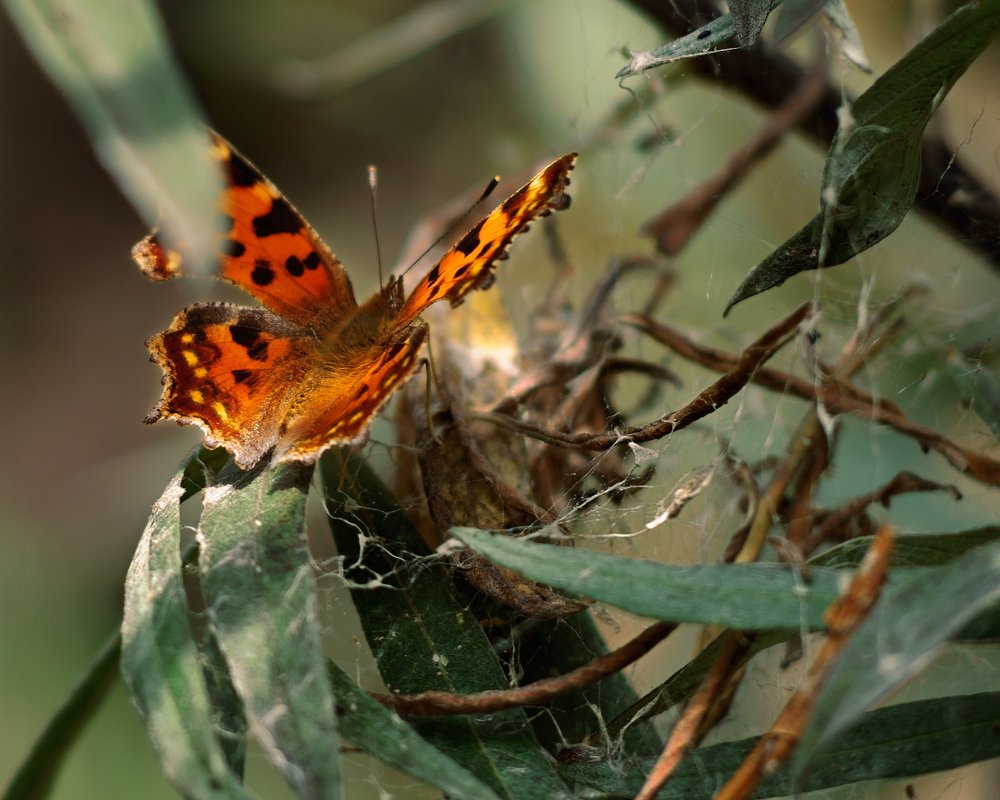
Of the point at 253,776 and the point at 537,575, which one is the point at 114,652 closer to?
the point at 537,575

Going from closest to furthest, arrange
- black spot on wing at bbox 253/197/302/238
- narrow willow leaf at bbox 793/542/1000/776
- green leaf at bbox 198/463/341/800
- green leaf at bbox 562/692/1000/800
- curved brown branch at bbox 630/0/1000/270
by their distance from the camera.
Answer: narrow willow leaf at bbox 793/542/1000/776
green leaf at bbox 198/463/341/800
green leaf at bbox 562/692/1000/800
curved brown branch at bbox 630/0/1000/270
black spot on wing at bbox 253/197/302/238

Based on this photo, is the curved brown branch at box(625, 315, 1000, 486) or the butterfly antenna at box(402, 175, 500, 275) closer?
the curved brown branch at box(625, 315, 1000, 486)

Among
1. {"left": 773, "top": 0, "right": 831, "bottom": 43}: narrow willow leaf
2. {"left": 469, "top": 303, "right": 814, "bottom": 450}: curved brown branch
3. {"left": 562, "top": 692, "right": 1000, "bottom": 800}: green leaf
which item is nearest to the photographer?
{"left": 562, "top": 692, "right": 1000, "bottom": 800}: green leaf

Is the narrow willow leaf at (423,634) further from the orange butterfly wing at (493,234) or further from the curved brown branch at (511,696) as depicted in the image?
the orange butterfly wing at (493,234)

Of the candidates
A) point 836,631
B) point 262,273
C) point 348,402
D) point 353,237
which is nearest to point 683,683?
point 836,631

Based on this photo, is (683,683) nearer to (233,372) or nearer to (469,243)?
(469,243)

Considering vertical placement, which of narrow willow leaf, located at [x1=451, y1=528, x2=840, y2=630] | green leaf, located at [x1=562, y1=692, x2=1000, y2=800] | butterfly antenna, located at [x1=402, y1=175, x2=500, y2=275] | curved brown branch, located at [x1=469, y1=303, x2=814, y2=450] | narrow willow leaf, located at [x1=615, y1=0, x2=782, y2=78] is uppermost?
butterfly antenna, located at [x1=402, y1=175, x2=500, y2=275]

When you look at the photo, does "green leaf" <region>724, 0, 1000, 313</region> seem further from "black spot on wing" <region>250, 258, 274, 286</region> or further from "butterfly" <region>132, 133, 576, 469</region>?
"black spot on wing" <region>250, 258, 274, 286</region>

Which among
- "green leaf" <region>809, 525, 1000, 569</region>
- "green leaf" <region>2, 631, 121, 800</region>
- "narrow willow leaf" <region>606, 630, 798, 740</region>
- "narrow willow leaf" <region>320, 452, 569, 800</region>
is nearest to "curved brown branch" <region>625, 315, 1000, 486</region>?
"green leaf" <region>809, 525, 1000, 569</region>
